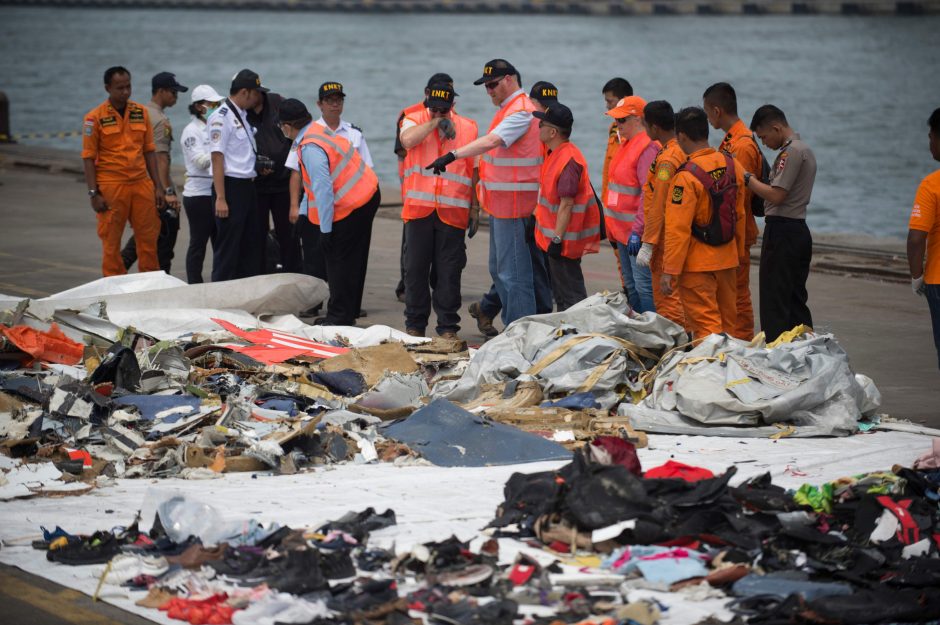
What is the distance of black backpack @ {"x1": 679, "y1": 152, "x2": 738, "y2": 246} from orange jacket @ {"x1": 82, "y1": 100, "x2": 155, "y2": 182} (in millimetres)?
5827

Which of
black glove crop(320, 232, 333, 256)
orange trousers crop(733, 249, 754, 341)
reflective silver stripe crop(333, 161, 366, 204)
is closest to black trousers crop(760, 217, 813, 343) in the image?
orange trousers crop(733, 249, 754, 341)

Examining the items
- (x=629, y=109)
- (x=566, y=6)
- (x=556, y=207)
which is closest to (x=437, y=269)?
(x=556, y=207)

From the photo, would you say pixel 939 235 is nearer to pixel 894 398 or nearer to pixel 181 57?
pixel 894 398

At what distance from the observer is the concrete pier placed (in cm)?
12838

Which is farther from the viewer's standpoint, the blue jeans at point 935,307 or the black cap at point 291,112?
the black cap at point 291,112

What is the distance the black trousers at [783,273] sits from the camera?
31.8 ft

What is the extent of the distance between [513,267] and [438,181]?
922mm

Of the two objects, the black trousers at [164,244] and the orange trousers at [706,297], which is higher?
the orange trousers at [706,297]

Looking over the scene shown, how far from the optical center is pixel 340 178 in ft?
36.7

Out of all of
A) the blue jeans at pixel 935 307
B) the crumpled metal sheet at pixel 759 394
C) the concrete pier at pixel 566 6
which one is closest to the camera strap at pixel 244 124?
the crumpled metal sheet at pixel 759 394

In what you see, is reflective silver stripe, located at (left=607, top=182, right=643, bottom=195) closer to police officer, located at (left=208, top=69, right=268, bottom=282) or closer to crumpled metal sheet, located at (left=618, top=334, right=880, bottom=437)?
crumpled metal sheet, located at (left=618, top=334, right=880, bottom=437)

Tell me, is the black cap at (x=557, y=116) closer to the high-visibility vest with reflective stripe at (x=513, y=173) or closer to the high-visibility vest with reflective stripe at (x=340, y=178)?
the high-visibility vest with reflective stripe at (x=513, y=173)

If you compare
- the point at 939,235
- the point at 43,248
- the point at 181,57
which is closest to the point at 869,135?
the point at 43,248

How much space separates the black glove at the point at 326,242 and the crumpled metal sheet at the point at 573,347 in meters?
2.56
